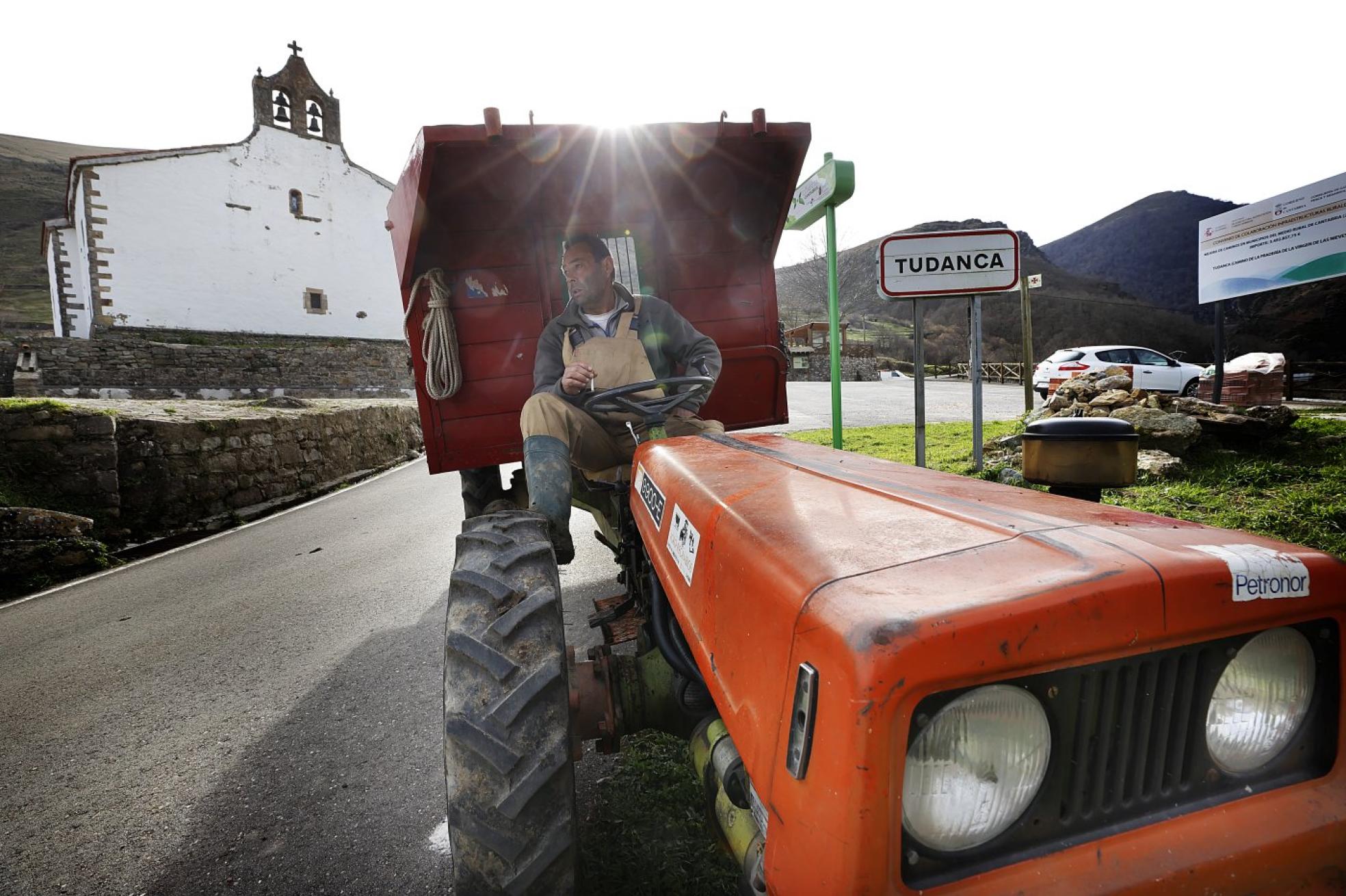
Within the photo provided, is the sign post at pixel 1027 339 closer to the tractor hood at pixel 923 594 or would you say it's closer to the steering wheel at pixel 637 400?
the steering wheel at pixel 637 400

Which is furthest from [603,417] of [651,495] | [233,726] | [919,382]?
[919,382]

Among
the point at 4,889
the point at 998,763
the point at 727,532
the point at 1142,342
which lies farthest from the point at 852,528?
the point at 1142,342

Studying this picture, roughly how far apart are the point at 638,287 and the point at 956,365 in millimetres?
38358

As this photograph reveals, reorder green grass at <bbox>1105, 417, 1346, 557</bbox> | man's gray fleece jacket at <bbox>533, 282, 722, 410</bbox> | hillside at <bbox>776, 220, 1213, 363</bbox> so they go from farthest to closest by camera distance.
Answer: hillside at <bbox>776, 220, 1213, 363</bbox> → green grass at <bbox>1105, 417, 1346, 557</bbox> → man's gray fleece jacket at <bbox>533, 282, 722, 410</bbox>

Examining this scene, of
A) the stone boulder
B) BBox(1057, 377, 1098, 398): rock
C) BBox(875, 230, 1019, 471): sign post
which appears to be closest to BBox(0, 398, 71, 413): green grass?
BBox(875, 230, 1019, 471): sign post

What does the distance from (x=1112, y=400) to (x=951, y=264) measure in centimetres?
298

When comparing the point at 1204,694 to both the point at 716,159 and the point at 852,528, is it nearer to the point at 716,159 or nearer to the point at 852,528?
the point at 852,528

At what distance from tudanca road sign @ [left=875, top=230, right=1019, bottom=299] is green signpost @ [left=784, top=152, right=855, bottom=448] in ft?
1.27

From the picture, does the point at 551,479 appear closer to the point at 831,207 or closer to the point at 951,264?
the point at 831,207

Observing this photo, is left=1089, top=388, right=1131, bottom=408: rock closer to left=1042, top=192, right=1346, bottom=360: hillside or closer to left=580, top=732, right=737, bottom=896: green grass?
left=580, top=732, right=737, bottom=896: green grass

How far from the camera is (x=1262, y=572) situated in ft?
2.65

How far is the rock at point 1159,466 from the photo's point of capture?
15.3 feet

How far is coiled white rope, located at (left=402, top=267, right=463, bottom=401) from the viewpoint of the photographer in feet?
11.2

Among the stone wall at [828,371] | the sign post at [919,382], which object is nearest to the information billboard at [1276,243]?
the sign post at [919,382]
